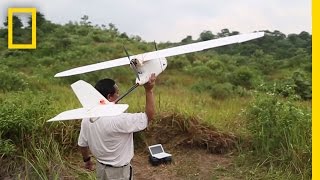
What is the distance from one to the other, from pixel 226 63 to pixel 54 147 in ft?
38.7

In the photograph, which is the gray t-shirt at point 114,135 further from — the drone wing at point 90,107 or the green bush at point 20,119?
the green bush at point 20,119

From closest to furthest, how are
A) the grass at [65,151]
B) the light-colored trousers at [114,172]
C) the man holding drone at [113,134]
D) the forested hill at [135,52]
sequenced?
the man holding drone at [113,134] < the light-colored trousers at [114,172] < the grass at [65,151] < the forested hill at [135,52]

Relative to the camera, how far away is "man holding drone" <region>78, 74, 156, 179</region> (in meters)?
2.95

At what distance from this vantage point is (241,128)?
5461 mm

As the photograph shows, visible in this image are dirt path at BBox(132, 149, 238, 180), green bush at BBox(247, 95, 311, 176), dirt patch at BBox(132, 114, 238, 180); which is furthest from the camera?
dirt patch at BBox(132, 114, 238, 180)

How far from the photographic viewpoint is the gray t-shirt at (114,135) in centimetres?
296

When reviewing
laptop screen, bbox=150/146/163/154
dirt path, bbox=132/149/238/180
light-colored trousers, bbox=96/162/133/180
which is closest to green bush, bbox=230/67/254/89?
dirt path, bbox=132/149/238/180

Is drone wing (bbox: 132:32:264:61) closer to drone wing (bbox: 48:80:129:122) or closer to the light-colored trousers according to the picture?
drone wing (bbox: 48:80:129:122)

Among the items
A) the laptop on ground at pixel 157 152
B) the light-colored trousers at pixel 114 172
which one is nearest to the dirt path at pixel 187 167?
the laptop on ground at pixel 157 152

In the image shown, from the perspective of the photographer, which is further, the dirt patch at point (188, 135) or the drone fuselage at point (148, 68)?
the dirt patch at point (188, 135)

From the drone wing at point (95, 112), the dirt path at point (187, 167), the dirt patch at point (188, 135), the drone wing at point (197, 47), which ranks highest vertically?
the drone wing at point (197, 47)

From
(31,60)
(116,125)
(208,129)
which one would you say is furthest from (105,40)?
(116,125)

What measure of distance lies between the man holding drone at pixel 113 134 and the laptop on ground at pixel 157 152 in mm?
1808

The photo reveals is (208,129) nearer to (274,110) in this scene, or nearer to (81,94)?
(274,110)
